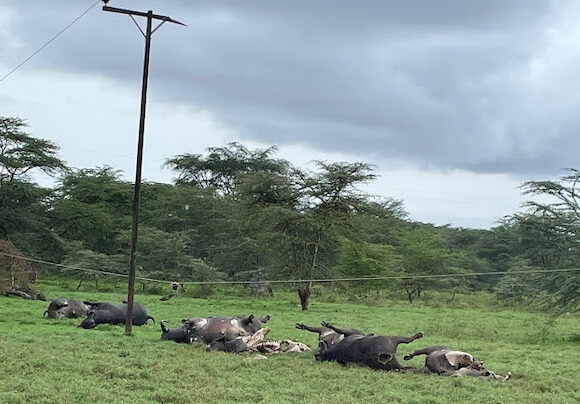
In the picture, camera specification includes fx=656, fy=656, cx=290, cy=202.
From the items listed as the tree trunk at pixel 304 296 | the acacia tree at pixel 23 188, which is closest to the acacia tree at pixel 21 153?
the acacia tree at pixel 23 188

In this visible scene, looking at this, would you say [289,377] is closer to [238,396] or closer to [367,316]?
[238,396]

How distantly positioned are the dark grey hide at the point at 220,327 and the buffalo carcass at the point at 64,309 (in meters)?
5.84

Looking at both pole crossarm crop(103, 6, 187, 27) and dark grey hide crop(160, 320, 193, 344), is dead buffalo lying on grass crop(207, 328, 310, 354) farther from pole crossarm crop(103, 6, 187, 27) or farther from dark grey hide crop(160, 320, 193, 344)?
pole crossarm crop(103, 6, 187, 27)

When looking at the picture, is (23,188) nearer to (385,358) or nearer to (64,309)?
(64,309)

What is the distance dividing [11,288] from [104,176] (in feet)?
66.9

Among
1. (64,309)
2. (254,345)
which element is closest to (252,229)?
(64,309)

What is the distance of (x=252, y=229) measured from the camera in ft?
120

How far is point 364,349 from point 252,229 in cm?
2586

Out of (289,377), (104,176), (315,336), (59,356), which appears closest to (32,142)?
(104,176)

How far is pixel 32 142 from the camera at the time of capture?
36.6m

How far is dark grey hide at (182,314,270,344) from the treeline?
998 cm

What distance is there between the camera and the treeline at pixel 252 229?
24312 millimetres

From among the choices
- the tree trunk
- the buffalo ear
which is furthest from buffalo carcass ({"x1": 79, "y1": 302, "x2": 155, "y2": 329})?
the tree trunk

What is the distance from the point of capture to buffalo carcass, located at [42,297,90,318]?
59.5 feet
